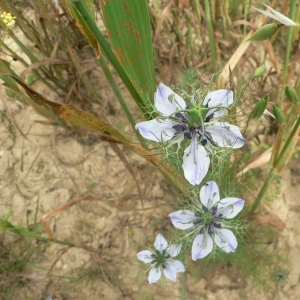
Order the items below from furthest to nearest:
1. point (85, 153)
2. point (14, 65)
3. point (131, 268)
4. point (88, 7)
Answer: point (14, 65) < point (85, 153) < point (131, 268) < point (88, 7)

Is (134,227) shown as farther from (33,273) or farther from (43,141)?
(43,141)

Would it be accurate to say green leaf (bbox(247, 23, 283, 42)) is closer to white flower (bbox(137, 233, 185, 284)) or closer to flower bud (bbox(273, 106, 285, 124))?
flower bud (bbox(273, 106, 285, 124))

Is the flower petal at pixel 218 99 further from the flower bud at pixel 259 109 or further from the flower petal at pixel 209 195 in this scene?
the flower petal at pixel 209 195

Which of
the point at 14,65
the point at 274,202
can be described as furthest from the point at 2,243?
the point at 274,202

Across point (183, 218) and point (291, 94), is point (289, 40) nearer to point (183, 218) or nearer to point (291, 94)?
point (291, 94)

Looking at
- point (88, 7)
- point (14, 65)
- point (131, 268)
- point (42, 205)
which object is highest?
point (88, 7)

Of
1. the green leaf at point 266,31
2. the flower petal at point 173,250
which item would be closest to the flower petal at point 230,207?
the flower petal at point 173,250
